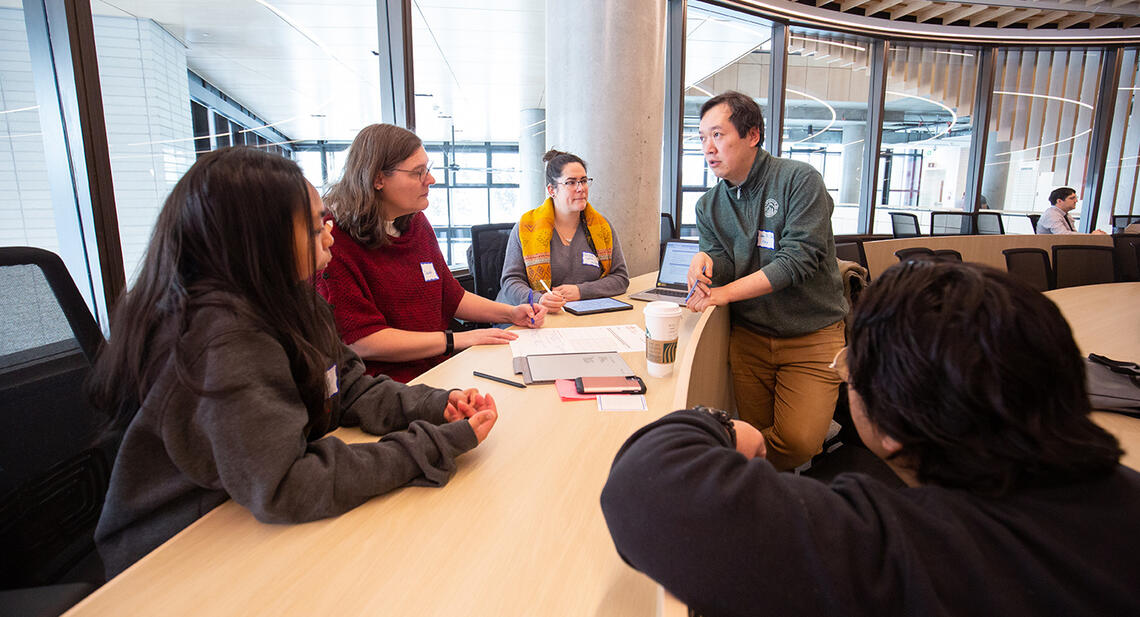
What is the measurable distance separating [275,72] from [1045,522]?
5.09m

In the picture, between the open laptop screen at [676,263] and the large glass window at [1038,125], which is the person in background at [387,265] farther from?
the large glass window at [1038,125]

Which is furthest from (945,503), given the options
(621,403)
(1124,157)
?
(1124,157)

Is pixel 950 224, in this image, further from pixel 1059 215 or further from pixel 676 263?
pixel 676 263

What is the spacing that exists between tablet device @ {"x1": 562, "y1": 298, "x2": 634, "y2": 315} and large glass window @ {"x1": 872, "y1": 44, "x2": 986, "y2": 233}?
6.13m

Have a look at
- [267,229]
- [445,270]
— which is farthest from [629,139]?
[267,229]

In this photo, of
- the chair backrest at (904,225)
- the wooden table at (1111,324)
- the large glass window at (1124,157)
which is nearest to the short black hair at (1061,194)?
the large glass window at (1124,157)

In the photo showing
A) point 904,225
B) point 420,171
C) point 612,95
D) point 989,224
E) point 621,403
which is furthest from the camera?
point 989,224

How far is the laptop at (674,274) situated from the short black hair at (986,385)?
2.03 m

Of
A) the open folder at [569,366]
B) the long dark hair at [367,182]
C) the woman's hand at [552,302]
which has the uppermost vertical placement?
the long dark hair at [367,182]

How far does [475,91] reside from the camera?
7.09 meters

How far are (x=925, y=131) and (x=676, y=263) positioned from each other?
6.89 meters

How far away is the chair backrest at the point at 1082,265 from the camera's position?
4234mm

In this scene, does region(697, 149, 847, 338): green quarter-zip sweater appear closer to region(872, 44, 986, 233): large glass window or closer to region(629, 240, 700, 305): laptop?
region(629, 240, 700, 305): laptop

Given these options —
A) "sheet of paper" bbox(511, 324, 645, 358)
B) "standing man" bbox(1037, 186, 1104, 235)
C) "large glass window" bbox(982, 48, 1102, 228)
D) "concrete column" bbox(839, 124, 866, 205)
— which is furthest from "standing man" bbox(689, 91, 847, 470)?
"large glass window" bbox(982, 48, 1102, 228)
